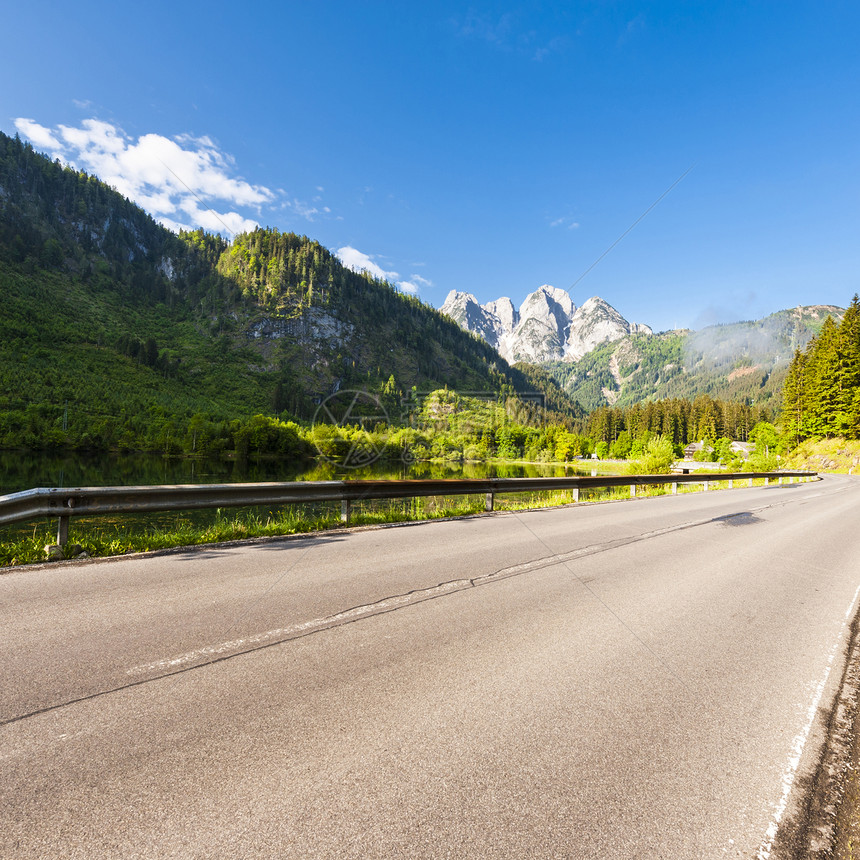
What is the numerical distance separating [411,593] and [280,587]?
1552mm

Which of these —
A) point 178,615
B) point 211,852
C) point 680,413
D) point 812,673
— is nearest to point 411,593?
point 178,615

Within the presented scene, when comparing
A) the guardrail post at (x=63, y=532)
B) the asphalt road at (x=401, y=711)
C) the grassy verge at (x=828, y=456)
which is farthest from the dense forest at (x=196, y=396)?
the guardrail post at (x=63, y=532)

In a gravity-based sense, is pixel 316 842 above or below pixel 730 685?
above

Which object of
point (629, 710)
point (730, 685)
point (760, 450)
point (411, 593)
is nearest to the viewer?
point (629, 710)

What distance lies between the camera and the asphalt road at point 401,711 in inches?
73.7

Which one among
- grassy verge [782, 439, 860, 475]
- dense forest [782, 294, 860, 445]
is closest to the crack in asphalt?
grassy verge [782, 439, 860, 475]

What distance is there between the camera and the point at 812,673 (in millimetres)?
3752

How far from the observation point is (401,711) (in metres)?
2.77

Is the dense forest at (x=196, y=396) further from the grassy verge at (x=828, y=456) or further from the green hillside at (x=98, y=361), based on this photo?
the grassy verge at (x=828, y=456)

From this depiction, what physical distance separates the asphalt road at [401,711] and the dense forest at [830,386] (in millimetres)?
70472

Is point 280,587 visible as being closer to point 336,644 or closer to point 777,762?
point 336,644

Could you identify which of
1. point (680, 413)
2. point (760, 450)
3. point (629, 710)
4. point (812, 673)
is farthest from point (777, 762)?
point (680, 413)

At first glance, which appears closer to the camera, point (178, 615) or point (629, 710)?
point (629, 710)

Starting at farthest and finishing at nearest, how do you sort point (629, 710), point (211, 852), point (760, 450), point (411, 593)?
1. point (760, 450)
2. point (411, 593)
3. point (629, 710)
4. point (211, 852)
